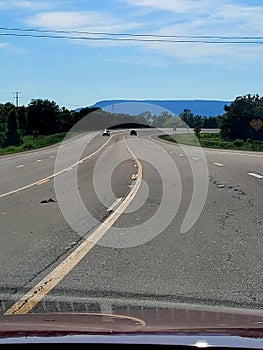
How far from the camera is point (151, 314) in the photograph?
4852 mm

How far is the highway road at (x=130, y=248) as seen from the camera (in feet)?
23.9

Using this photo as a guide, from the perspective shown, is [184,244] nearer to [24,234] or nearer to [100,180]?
[24,234]

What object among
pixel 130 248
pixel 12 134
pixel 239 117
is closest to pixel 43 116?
pixel 12 134

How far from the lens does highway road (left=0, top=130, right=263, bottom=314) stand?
730 cm

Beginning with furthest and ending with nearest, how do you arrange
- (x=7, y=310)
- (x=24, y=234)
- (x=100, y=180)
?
(x=100, y=180)
(x=24, y=234)
(x=7, y=310)

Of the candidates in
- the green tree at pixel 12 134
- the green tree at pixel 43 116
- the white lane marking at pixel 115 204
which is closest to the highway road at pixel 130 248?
the white lane marking at pixel 115 204

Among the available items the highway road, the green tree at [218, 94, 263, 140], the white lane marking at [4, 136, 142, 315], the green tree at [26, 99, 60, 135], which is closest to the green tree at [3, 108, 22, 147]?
the green tree at [26, 99, 60, 135]

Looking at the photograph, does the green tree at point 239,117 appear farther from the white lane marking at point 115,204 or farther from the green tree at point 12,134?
the white lane marking at point 115,204

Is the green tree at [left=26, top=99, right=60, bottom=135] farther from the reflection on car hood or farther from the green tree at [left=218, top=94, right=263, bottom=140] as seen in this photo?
the reflection on car hood

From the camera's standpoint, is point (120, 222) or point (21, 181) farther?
point (21, 181)

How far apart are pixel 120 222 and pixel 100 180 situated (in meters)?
11.6

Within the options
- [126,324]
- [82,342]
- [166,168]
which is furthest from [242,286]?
[166,168]

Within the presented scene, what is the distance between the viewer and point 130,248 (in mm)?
10305

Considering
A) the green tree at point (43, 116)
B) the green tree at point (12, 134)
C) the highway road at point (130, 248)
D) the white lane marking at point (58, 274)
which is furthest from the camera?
the green tree at point (43, 116)
